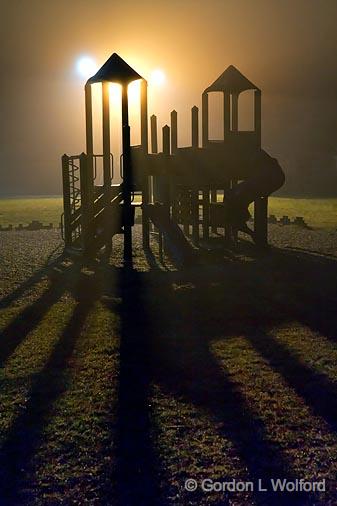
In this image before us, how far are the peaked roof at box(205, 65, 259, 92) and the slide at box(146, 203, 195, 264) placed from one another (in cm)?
555

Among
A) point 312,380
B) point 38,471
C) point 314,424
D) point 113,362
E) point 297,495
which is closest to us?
point 297,495

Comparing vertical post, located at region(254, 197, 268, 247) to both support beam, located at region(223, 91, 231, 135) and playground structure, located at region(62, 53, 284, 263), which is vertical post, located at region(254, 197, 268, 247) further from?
support beam, located at region(223, 91, 231, 135)

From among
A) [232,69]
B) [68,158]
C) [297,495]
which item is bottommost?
[297,495]

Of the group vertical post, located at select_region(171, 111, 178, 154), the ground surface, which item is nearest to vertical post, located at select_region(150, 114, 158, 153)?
vertical post, located at select_region(171, 111, 178, 154)

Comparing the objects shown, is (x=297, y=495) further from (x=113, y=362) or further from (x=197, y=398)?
(x=113, y=362)

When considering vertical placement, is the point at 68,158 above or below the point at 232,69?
below

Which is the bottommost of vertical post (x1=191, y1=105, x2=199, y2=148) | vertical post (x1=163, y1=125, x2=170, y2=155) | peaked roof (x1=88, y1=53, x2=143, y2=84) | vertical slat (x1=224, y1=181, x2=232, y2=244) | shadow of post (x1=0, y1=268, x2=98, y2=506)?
shadow of post (x1=0, y1=268, x2=98, y2=506)

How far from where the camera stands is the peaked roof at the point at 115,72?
15383mm

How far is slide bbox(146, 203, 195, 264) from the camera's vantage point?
14898mm

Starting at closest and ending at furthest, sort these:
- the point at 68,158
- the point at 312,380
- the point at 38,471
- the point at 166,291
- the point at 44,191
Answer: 1. the point at 38,471
2. the point at 312,380
3. the point at 166,291
4. the point at 68,158
5. the point at 44,191

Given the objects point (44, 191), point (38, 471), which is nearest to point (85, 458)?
point (38, 471)

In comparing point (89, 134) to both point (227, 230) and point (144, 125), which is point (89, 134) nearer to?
point (144, 125)

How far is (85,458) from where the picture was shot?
193 inches

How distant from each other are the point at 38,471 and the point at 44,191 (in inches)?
2839
